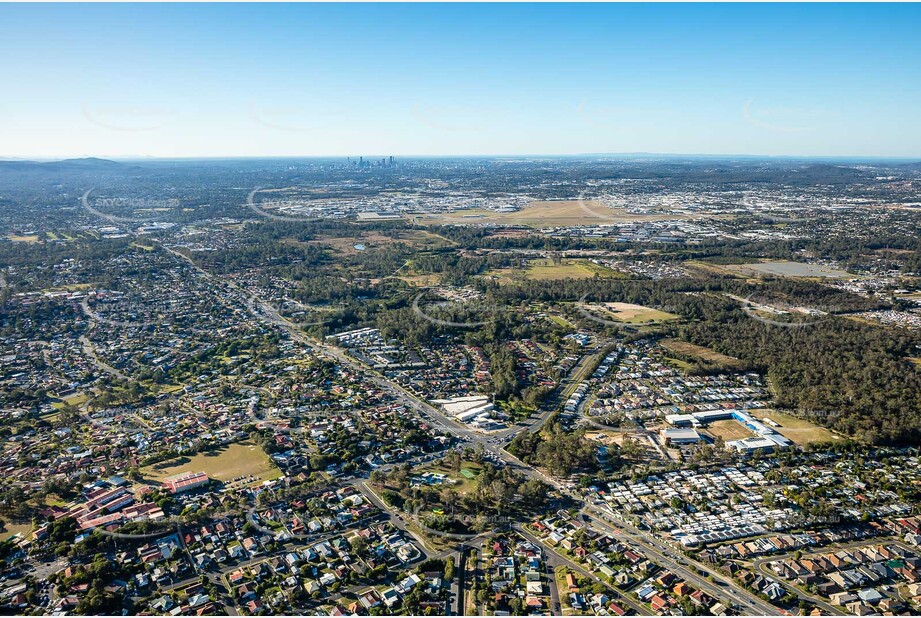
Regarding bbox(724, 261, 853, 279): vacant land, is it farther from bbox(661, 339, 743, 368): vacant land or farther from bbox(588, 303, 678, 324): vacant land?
bbox(661, 339, 743, 368): vacant land

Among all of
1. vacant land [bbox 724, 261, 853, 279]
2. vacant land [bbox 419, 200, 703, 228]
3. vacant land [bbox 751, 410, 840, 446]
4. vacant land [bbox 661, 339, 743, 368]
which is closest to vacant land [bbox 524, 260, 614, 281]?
vacant land [bbox 724, 261, 853, 279]

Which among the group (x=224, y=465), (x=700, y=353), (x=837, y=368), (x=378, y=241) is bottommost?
(x=224, y=465)

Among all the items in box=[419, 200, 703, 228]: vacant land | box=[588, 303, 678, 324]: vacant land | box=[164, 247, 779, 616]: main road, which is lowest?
box=[164, 247, 779, 616]: main road

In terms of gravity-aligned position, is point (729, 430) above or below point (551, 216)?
below

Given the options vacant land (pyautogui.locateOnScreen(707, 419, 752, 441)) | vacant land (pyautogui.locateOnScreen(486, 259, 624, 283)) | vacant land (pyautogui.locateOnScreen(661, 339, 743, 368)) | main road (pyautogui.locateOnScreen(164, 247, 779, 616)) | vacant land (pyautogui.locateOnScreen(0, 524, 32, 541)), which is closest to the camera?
main road (pyautogui.locateOnScreen(164, 247, 779, 616))

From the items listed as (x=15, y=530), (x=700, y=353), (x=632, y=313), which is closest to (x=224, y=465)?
(x=15, y=530)

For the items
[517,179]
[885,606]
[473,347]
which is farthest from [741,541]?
[517,179]

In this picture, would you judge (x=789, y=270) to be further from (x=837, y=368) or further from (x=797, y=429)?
(x=797, y=429)

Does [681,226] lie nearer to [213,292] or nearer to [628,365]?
[628,365]
